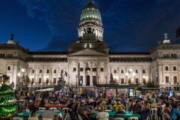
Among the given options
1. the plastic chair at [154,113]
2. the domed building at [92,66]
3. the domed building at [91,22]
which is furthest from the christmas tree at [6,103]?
the domed building at [91,22]

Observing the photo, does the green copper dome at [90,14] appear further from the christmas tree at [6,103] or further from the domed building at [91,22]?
the christmas tree at [6,103]

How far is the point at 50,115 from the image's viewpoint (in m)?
11.3

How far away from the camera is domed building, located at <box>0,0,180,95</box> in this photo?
2601 inches

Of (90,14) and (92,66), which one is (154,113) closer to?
(92,66)

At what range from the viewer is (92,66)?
225 ft

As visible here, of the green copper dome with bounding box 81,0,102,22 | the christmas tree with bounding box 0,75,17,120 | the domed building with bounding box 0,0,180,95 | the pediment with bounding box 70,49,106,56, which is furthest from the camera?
the green copper dome with bounding box 81,0,102,22

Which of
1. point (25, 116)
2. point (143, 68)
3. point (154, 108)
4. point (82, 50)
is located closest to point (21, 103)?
point (25, 116)

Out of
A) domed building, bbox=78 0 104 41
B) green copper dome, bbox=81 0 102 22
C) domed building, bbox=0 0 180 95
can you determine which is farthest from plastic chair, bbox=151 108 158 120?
green copper dome, bbox=81 0 102 22

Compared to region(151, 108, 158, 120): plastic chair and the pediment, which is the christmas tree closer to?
region(151, 108, 158, 120): plastic chair

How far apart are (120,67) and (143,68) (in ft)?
32.6

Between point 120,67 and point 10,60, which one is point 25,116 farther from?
point 120,67

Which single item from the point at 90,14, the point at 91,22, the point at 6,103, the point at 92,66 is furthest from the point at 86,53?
the point at 6,103

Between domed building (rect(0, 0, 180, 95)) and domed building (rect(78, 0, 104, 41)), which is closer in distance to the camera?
domed building (rect(0, 0, 180, 95))

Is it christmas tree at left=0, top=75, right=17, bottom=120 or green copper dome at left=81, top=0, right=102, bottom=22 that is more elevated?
green copper dome at left=81, top=0, right=102, bottom=22
